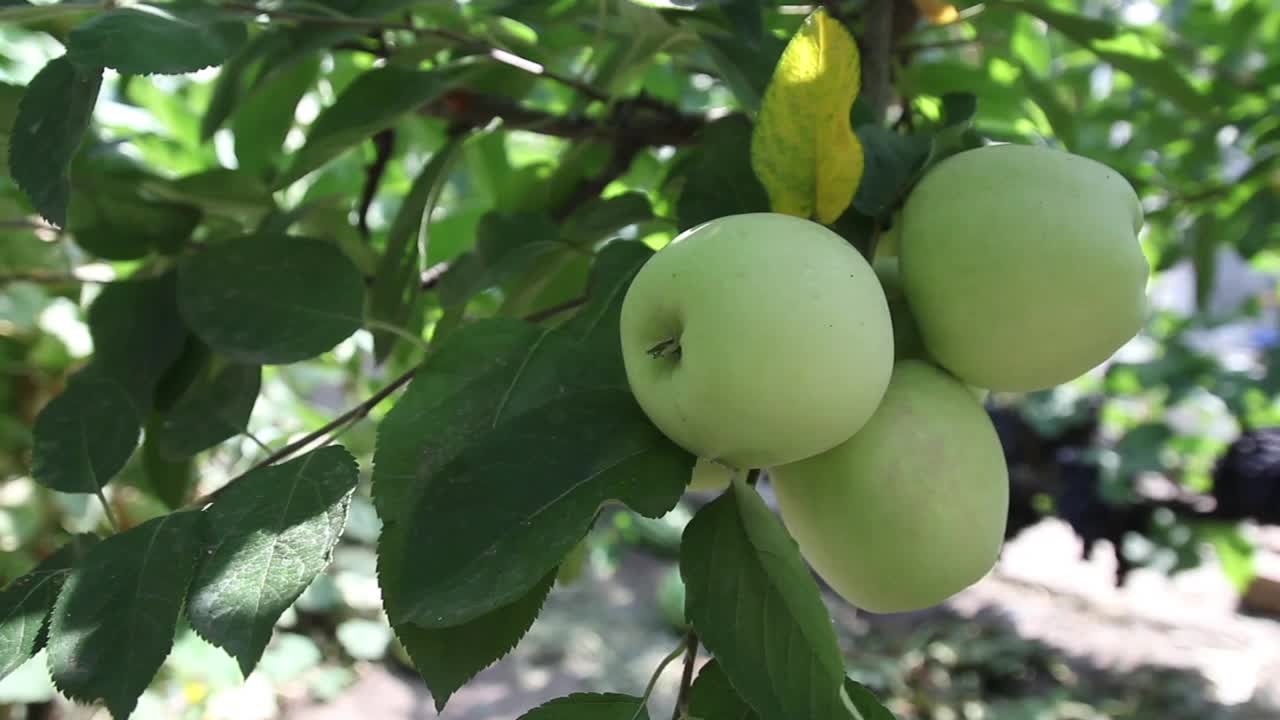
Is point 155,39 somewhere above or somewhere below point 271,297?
above

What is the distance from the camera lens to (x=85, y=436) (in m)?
0.52

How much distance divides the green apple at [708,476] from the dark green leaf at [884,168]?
0.15 meters

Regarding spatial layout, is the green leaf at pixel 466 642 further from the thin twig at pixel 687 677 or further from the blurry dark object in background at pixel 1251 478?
the blurry dark object in background at pixel 1251 478

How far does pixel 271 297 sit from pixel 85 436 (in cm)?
12

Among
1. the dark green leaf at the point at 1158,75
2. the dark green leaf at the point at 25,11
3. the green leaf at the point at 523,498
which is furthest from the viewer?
the dark green leaf at the point at 1158,75

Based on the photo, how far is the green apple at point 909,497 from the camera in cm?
41

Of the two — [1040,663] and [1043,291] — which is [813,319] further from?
[1040,663]

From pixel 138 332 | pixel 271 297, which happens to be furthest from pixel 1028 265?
pixel 138 332

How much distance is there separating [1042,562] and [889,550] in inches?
134

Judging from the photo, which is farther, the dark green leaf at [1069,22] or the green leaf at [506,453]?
the dark green leaf at [1069,22]

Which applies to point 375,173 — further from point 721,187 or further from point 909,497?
point 909,497

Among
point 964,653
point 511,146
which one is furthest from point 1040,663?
point 511,146

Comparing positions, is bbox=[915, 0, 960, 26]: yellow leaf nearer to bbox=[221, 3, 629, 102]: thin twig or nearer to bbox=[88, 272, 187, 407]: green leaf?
bbox=[221, 3, 629, 102]: thin twig

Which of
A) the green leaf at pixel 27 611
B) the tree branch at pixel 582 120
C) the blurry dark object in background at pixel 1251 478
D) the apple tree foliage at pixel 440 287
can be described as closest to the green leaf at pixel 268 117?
the apple tree foliage at pixel 440 287
